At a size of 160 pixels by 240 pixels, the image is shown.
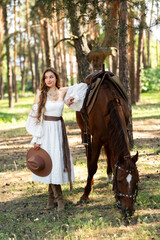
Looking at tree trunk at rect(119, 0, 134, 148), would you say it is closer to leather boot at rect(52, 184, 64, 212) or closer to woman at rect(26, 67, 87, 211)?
woman at rect(26, 67, 87, 211)

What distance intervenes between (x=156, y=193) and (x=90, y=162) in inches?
49.5

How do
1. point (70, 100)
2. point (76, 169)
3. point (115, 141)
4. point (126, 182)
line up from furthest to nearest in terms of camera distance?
point (76, 169) < point (70, 100) < point (115, 141) < point (126, 182)

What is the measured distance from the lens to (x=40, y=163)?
182 inches

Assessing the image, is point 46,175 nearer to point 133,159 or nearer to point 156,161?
point 133,159

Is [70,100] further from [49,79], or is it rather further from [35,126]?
[35,126]

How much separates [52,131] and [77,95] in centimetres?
78

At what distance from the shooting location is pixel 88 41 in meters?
9.44

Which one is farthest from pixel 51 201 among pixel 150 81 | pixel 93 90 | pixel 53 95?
pixel 150 81

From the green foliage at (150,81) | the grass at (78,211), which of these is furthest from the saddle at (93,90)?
the green foliage at (150,81)

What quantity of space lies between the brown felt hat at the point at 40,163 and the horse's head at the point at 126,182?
1.26 metres

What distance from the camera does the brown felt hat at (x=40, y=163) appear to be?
4641mm

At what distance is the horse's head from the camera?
3.75 metres

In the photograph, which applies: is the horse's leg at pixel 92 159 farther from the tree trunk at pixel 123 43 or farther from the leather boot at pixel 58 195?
the tree trunk at pixel 123 43

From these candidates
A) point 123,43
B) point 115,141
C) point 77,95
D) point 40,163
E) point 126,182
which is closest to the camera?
point 126,182
